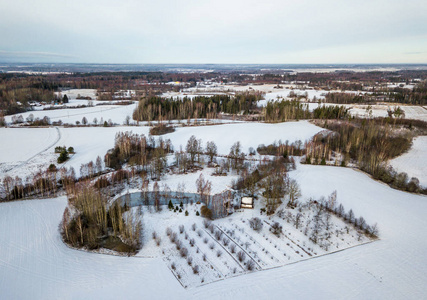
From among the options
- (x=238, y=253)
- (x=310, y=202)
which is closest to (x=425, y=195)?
(x=310, y=202)

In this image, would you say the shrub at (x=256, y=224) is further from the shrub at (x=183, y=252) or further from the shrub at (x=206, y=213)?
the shrub at (x=183, y=252)

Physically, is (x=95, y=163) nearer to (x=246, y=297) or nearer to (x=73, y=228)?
(x=73, y=228)

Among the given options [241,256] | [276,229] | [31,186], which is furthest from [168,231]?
[31,186]

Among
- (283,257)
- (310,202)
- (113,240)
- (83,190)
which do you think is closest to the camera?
(283,257)

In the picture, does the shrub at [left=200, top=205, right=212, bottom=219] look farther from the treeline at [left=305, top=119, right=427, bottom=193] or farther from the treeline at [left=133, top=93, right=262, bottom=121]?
the treeline at [left=133, top=93, right=262, bottom=121]

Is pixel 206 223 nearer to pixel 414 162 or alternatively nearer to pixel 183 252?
pixel 183 252

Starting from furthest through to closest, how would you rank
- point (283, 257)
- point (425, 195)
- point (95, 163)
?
point (95, 163)
point (425, 195)
point (283, 257)

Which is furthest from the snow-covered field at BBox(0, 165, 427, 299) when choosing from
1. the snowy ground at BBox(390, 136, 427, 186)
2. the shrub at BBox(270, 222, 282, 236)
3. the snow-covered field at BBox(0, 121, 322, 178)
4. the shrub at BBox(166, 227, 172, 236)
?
the snow-covered field at BBox(0, 121, 322, 178)
